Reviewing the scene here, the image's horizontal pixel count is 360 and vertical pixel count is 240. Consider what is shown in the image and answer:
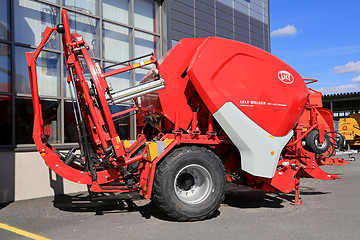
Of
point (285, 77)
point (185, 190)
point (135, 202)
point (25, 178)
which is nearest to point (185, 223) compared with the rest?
point (185, 190)

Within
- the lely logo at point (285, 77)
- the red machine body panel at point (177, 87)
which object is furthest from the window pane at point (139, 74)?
the lely logo at point (285, 77)

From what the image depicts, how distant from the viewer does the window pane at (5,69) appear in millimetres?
7012

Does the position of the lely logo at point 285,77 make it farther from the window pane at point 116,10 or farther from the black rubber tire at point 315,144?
the window pane at point 116,10

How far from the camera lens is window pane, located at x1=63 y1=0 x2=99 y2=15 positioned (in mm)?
8266

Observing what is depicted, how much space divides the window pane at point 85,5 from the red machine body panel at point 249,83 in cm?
449

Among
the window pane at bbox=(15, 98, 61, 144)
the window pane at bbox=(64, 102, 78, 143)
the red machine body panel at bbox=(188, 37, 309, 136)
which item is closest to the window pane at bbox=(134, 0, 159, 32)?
the window pane at bbox=(64, 102, 78, 143)

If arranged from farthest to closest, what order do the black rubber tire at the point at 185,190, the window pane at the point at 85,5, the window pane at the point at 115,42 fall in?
the window pane at the point at 115,42 < the window pane at the point at 85,5 < the black rubber tire at the point at 185,190

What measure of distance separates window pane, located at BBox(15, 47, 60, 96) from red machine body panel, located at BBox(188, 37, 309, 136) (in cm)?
410

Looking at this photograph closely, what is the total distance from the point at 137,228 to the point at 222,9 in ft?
33.0

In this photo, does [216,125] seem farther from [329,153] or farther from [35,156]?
[35,156]

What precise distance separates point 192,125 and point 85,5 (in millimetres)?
4995

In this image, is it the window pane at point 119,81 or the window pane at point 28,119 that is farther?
the window pane at point 119,81

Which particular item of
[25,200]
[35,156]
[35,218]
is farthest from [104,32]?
[35,218]

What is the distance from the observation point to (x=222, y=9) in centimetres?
1271
